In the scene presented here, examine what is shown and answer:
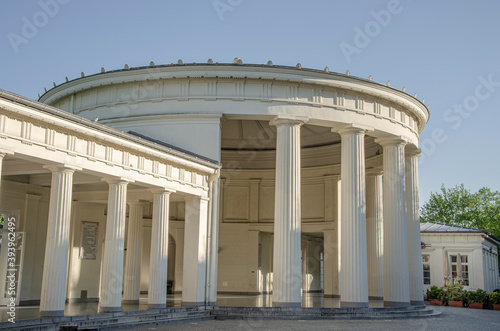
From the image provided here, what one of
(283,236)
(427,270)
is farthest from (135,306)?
(427,270)

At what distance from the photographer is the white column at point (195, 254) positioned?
Answer: 24031 millimetres

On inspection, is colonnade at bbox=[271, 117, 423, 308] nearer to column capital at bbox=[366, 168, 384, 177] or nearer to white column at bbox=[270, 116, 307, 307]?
white column at bbox=[270, 116, 307, 307]

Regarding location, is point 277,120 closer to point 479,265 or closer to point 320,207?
point 320,207

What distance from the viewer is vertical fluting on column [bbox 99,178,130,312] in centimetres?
1967

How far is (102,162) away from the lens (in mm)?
19250

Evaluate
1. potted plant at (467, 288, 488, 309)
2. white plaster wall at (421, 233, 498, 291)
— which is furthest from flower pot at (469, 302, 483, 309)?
white plaster wall at (421, 233, 498, 291)

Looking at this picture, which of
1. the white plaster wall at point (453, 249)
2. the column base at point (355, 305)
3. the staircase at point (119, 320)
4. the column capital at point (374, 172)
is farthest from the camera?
the white plaster wall at point (453, 249)

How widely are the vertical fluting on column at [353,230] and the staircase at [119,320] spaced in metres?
6.44

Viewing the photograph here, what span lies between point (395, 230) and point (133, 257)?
43.2 ft

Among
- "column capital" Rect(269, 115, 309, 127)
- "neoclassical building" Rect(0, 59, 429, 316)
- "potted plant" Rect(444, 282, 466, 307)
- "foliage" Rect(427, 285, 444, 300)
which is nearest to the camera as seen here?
"neoclassical building" Rect(0, 59, 429, 316)

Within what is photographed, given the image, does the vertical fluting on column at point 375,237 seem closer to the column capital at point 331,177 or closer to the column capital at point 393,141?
the column capital at point 331,177

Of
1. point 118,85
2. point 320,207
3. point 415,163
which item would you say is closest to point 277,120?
point 118,85

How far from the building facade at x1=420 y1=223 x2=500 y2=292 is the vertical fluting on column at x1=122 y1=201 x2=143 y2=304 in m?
27.3

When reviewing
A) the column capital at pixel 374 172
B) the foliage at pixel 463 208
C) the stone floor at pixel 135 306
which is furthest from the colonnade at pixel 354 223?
the foliage at pixel 463 208
